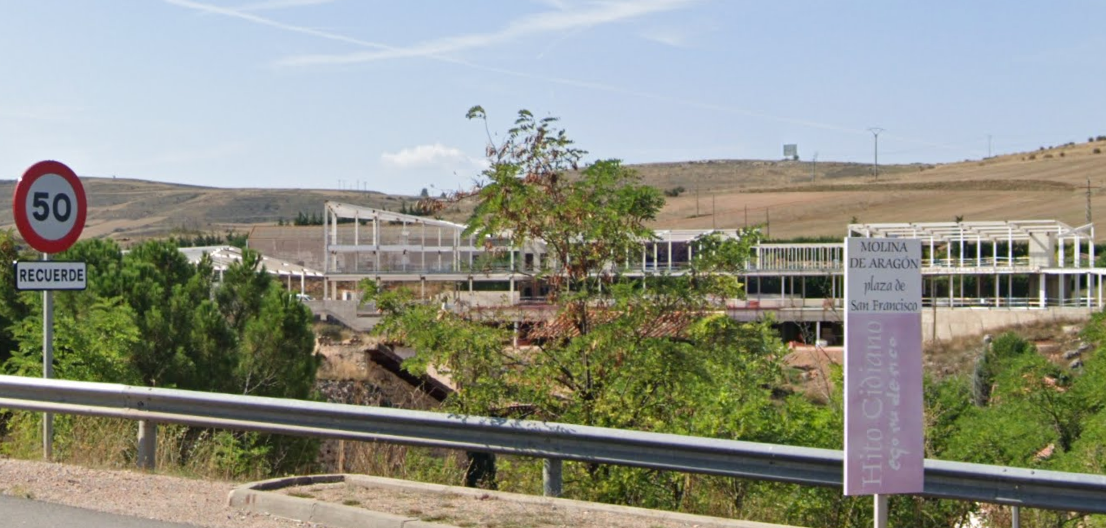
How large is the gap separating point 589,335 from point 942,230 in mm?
58258

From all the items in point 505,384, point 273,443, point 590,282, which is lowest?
point 273,443

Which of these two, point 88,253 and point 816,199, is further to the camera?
point 816,199

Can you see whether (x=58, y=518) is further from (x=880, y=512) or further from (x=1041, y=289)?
(x=1041, y=289)

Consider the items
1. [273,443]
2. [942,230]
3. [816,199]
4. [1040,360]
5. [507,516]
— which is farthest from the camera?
[816,199]

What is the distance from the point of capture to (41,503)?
823cm

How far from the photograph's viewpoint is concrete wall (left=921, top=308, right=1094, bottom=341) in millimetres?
57406

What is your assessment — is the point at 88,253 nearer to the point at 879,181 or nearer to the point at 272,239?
the point at 272,239

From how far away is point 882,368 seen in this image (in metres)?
6.29

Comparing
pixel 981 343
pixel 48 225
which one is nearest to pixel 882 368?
pixel 48 225

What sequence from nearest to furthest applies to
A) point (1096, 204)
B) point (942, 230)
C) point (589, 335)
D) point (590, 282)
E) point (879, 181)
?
point (589, 335), point (590, 282), point (942, 230), point (1096, 204), point (879, 181)

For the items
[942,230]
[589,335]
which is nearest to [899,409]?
[589,335]

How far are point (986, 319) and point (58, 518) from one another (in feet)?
182

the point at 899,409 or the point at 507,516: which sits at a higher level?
the point at 899,409

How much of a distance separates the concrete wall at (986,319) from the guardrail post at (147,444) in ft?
169
